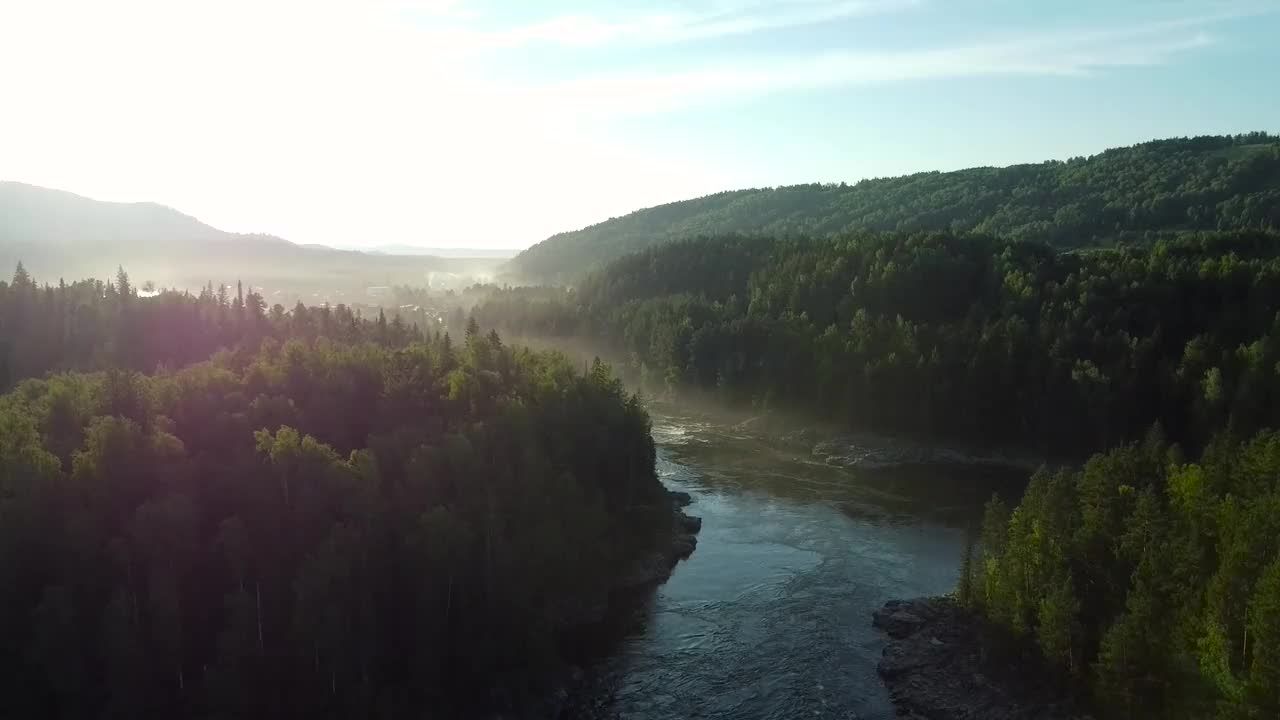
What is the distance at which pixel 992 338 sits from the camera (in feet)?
277

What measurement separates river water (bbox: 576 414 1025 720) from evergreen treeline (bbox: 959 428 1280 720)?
718 cm

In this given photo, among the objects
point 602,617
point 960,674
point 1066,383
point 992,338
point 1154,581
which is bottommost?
point 602,617

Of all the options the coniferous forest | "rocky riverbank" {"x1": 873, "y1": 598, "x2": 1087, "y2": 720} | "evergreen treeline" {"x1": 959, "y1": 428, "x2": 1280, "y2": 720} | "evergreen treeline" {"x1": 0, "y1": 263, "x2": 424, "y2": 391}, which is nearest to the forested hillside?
the coniferous forest

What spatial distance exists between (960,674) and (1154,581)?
8.84 meters

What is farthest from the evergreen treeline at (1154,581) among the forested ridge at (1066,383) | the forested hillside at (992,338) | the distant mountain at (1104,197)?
the distant mountain at (1104,197)

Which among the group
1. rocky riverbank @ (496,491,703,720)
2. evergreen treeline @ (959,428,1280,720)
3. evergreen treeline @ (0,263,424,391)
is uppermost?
evergreen treeline @ (0,263,424,391)

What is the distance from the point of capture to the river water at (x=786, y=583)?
37.0m

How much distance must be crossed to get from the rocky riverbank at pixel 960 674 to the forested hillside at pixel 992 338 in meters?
39.0

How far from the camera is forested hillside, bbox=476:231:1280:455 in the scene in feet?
252

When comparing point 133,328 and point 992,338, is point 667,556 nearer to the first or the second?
point 992,338

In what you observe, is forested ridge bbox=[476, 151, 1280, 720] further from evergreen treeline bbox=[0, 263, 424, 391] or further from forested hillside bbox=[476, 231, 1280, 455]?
evergreen treeline bbox=[0, 263, 424, 391]

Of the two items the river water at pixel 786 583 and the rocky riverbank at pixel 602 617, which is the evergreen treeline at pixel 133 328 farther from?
the river water at pixel 786 583

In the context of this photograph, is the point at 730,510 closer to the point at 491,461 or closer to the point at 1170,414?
the point at 491,461

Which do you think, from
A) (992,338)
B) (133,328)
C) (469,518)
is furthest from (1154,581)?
(133,328)
